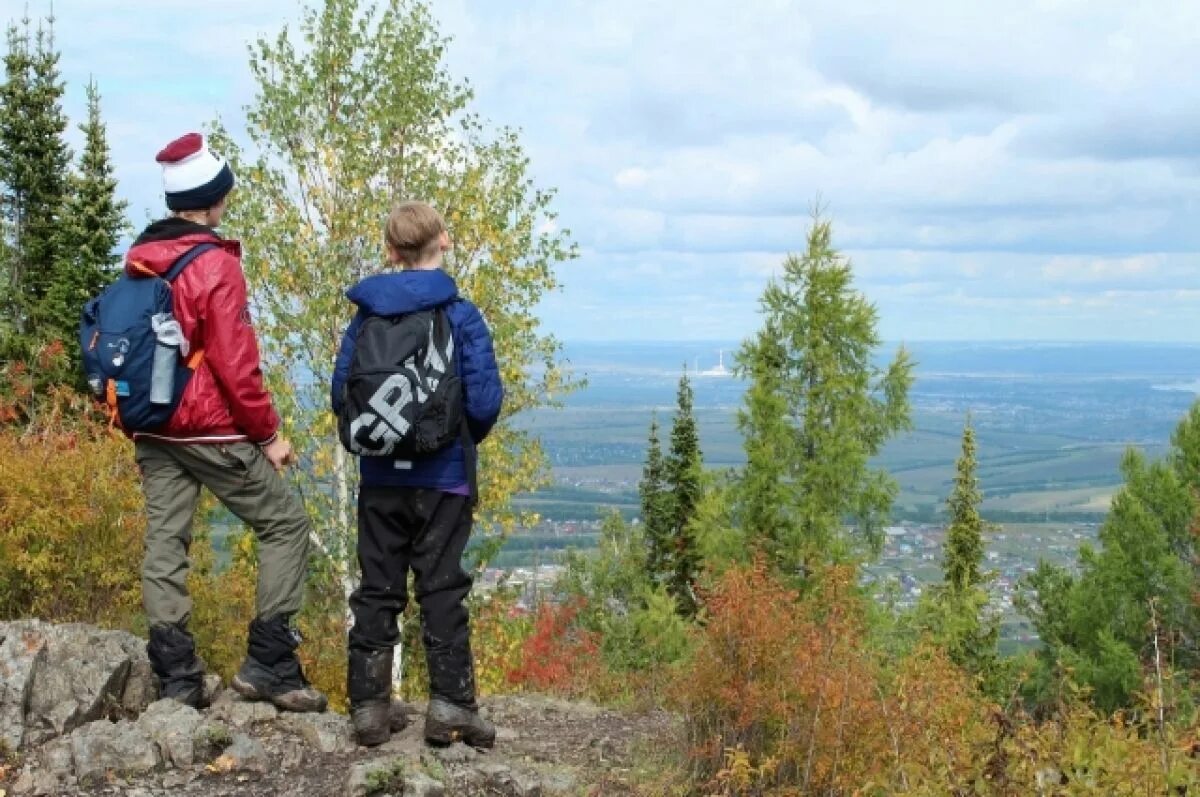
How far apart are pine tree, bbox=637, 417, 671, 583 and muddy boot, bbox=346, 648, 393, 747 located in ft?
94.2

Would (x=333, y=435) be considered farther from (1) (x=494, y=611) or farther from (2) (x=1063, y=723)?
(2) (x=1063, y=723)

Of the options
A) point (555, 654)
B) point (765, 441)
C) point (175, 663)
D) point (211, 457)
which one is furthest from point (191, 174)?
point (555, 654)

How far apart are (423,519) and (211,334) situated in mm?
1243

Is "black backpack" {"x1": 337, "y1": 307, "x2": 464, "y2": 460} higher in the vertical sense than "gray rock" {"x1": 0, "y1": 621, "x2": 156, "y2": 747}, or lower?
higher

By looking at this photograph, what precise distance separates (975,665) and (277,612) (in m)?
26.3

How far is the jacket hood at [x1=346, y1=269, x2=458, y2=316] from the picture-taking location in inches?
204

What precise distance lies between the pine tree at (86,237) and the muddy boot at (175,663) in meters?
22.8

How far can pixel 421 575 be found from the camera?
5.40m

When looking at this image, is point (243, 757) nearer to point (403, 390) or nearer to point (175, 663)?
point (175, 663)

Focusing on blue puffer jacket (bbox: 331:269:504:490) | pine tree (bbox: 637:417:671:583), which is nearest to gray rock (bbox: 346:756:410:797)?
blue puffer jacket (bbox: 331:269:504:490)

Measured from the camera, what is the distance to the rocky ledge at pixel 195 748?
511 centimetres

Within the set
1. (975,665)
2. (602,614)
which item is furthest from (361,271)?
(602,614)

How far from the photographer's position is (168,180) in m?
5.33

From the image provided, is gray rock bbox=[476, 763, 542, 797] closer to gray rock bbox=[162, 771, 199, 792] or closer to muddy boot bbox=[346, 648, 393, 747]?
muddy boot bbox=[346, 648, 393, 747]
